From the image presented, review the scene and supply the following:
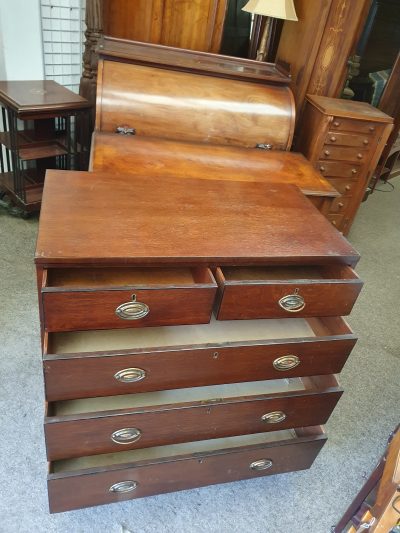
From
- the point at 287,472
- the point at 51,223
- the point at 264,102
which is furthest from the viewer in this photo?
the point at 264,102

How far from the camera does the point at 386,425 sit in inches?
58.6

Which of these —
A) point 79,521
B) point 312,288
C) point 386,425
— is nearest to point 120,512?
point 79,521

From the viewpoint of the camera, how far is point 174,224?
93 centimetres

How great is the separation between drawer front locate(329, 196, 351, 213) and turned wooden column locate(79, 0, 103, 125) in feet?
4.47

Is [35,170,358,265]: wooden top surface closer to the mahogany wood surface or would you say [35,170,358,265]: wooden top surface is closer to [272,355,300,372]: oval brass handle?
[272,355,300,372]: oval brass handle

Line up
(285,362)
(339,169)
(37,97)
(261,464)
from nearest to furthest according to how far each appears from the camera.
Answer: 1. (285,362)
2. (261,464)
3. (37,97)
4. (339,169)

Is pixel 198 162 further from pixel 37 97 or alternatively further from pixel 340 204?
pixel 340 204

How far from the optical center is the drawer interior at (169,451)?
997mm

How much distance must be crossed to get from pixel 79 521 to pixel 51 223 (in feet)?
Answer: 2.59

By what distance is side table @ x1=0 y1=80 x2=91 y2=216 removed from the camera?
74.3 inches

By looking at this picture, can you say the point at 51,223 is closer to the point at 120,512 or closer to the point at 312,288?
the point at 312,288

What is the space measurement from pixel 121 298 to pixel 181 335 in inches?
9.6

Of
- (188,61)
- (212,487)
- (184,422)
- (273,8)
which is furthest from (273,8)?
(212,487)

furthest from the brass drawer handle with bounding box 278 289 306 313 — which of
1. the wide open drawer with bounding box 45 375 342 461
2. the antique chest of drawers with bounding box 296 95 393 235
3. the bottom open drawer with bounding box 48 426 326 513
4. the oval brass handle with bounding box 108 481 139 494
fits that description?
the antique chest of drawers with bounding box 296 95 393 235
